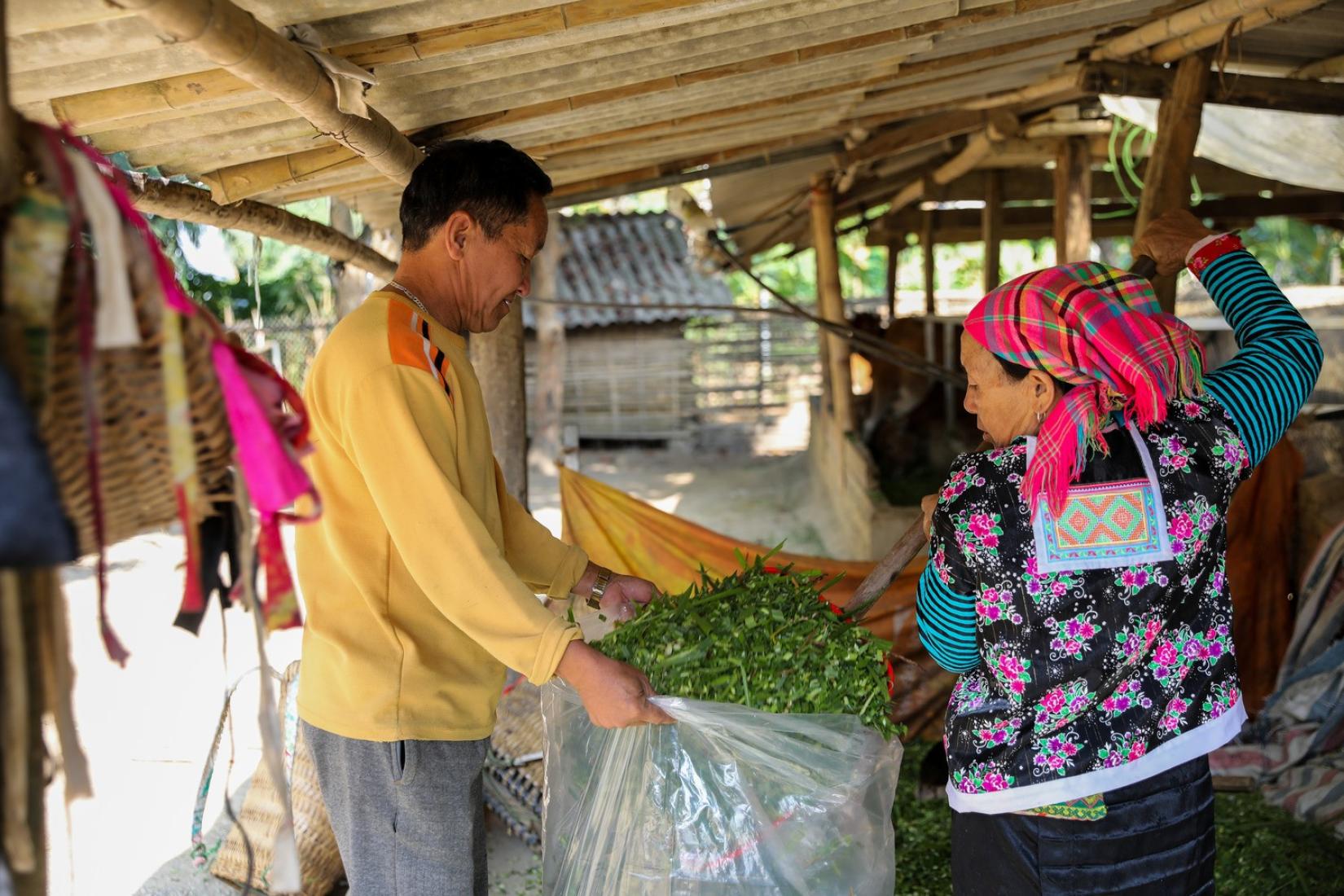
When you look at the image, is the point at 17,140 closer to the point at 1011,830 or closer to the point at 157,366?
the point at 157,366

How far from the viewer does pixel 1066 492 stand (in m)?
1.67

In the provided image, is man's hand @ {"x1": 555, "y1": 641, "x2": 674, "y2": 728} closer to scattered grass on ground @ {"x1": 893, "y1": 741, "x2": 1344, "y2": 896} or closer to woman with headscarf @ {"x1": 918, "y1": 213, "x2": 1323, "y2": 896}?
woman with headscarf @ {"x1": 918, "y1": 213, "x2": 1323, "y2": 896}

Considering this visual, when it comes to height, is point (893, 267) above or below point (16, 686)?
above

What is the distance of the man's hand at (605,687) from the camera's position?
1.80 meters

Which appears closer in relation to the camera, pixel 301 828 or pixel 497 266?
pixel 497 266

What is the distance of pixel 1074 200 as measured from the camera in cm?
567

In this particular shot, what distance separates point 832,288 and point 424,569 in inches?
238

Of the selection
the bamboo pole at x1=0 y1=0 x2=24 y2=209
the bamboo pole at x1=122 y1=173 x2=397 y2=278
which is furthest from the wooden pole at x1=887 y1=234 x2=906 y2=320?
the bamboo pole at x1=0 y1=0 x2=24 y2=209

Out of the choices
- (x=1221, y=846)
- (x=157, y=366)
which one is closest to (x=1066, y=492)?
(x=157, y=366)

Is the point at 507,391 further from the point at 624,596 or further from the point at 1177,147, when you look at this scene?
the point at 1177,147

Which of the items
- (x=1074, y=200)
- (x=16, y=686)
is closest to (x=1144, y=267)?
(x=16, y=686)

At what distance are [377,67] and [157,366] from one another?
3.67ft

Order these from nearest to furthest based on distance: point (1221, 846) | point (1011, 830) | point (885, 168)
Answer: point (1011, 830)
point (1221, 846)
point (885, 168)

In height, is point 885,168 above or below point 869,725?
above
